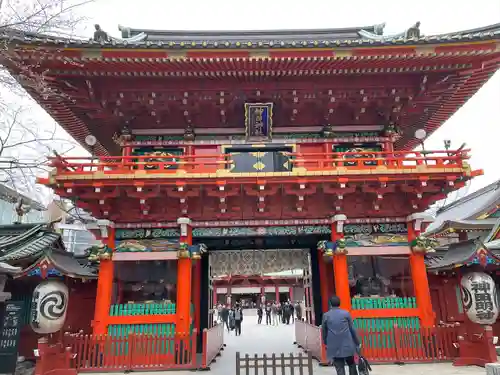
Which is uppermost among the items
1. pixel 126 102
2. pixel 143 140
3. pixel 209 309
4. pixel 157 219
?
pixel 126 102

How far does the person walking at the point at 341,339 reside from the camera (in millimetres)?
6422

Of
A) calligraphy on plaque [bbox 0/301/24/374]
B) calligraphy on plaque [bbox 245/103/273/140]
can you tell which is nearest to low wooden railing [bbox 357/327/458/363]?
calligraphy on plaque [bbox 245/103/273/140]

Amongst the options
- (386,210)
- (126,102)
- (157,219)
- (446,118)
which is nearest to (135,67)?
(126,102)

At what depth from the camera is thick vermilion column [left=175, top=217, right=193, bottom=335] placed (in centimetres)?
989

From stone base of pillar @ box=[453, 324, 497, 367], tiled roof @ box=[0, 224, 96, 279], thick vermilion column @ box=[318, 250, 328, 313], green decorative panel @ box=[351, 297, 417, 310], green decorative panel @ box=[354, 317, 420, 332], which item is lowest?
stone base of pillar @ box=[453, 324, 497, 367]

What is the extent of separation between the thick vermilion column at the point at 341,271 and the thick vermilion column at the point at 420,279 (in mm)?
2019

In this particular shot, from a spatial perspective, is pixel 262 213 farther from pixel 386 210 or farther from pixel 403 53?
pixel 403 53

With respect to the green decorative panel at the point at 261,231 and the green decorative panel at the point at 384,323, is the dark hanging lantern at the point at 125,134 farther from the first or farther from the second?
the green decorative panel at the point at 384,323

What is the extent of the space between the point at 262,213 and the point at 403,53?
6122 mm

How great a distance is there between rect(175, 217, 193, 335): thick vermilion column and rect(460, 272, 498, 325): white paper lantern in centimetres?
767

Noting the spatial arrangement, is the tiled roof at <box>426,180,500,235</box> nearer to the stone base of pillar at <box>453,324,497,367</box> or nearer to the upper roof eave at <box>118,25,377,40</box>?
the stone base of pillar at <box>453,324,497,367</box>

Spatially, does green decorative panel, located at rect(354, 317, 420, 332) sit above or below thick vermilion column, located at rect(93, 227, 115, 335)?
below

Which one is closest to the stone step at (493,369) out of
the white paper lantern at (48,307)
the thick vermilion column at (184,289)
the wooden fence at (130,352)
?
the wooden fence at (130,352)

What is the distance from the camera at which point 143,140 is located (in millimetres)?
12008
